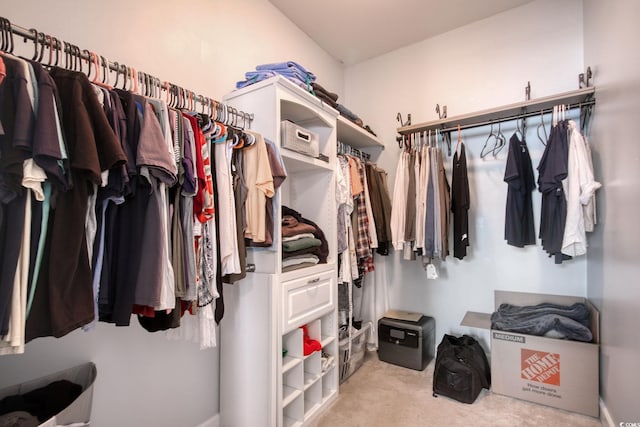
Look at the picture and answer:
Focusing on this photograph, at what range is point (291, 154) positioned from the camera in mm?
1652

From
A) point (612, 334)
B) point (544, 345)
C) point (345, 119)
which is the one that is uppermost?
point (345, 119)

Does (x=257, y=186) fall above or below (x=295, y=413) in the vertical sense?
above

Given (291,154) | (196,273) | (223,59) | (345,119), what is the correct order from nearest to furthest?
(196,273) < (291,154) < (223,59) < (345,119)

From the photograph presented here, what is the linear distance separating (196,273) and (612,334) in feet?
7.15

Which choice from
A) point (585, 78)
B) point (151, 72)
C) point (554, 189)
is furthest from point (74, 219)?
point (585, 78)

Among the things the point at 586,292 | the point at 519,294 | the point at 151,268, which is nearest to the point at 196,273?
the point at 151,268

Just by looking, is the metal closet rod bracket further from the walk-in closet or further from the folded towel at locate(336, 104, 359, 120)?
the folded towel at locate(336, 104, 359, 120)

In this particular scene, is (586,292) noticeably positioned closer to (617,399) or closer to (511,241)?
(511,241)

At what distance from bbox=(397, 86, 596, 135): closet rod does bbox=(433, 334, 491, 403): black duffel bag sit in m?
1.71

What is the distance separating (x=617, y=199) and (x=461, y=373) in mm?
1357

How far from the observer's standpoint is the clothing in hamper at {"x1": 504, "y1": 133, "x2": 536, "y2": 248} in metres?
2.04

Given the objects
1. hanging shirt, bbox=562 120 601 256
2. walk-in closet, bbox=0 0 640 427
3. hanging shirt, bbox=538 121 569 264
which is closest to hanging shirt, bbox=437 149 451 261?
walk-in closet, bbox=0 0 640 427

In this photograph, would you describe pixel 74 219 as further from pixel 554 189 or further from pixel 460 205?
pixel 554 189

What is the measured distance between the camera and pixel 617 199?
4.92ft
